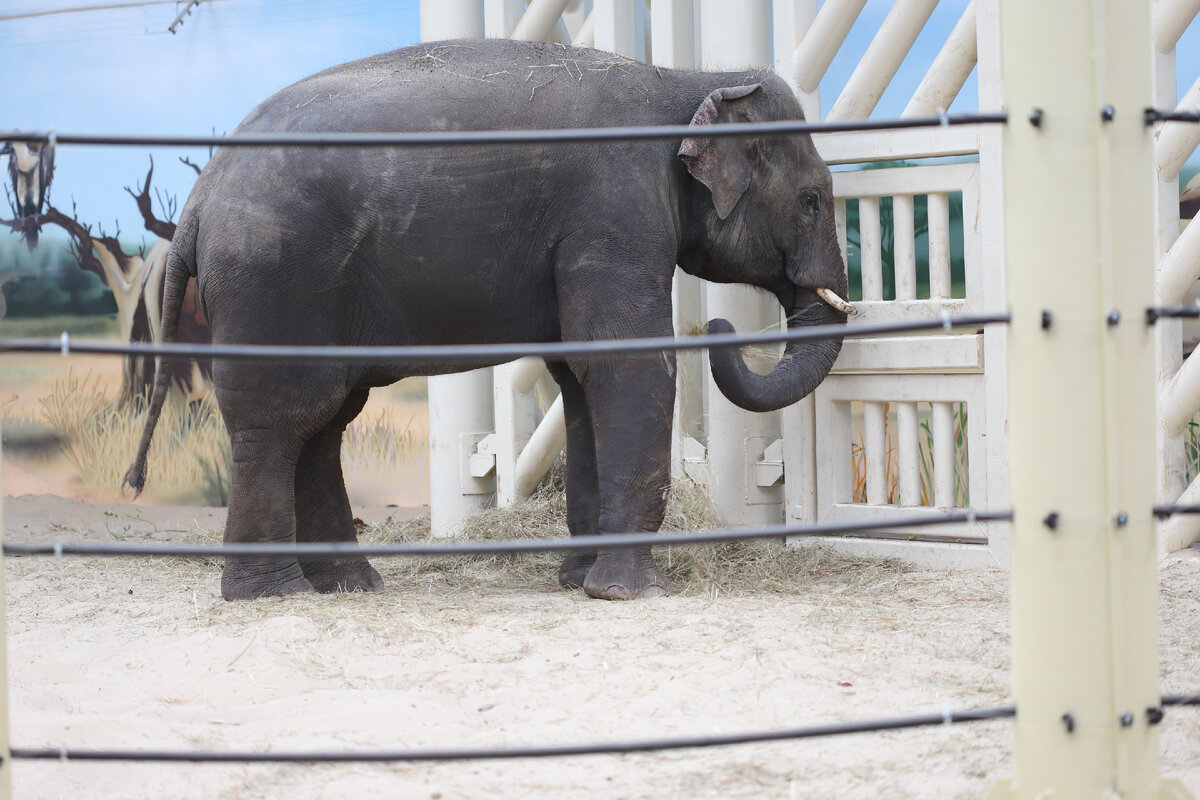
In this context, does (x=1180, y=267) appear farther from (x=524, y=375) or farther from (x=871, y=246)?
(x=524, y=375)

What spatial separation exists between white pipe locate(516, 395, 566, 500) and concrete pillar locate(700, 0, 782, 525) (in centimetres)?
59

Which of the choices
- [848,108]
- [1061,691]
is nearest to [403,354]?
[1061,691]

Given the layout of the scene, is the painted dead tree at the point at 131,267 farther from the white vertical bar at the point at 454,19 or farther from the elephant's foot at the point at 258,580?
the elephant's foot at the point at 258,580

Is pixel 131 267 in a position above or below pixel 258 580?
above

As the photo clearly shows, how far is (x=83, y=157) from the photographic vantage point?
7242 mm

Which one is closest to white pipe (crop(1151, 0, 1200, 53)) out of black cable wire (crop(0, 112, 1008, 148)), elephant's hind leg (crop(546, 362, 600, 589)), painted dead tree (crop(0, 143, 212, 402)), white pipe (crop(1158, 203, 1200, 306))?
white pipe (crop(1158, 203, 1200, 306))

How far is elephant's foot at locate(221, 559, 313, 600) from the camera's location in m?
3.88

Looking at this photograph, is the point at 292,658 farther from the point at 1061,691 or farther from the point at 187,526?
the point at 187,526

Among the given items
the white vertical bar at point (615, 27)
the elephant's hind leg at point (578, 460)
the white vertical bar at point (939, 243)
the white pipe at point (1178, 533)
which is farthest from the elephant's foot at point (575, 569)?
the white vertical bar at point (615, 27)

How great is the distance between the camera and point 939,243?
451 centimetres

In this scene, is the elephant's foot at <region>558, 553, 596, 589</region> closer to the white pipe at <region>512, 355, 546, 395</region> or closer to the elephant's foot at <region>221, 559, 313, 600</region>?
the elephant's foot at <region>221, 559, 313, 600</region>

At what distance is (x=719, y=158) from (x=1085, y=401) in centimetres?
254

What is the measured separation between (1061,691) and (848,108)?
11.0 feet

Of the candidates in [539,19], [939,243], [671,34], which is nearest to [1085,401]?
[939,243]
